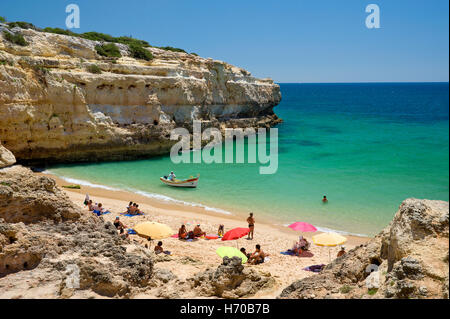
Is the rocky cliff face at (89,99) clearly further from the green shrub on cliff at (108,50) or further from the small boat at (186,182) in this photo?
the small boat at (186,182)

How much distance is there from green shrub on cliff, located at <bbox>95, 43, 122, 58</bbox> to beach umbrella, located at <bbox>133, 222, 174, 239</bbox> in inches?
916

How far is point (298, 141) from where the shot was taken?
41.9 meters

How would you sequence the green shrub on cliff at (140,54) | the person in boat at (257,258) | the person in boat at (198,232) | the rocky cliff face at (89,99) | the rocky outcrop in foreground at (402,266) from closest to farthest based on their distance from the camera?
the rocky outcrop in foreground at (402,266)
the person in boat at (257,258)
the person in boat at (198,232)
the rocky cliff face at (89,99)
the green shrub on cliff at (140,54)

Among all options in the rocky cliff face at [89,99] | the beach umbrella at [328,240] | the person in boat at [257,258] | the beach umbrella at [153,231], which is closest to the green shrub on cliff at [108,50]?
the rocky cliff face at [89,99]

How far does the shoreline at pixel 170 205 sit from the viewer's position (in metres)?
16.2

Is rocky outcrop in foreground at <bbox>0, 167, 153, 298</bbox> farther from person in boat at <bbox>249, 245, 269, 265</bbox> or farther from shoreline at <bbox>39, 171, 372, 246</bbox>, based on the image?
shoreline at <bbox>39, 171, 372, 246</bbox>

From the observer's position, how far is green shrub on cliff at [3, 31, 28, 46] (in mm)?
25125

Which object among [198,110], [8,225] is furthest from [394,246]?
[198,110]

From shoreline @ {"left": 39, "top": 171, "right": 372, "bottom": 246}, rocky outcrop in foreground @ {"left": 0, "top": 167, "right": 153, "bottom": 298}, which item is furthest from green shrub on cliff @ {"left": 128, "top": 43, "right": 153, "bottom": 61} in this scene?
rocky outcrop in foreground @ {"left": 0, "top": 167, "right": 153, "bottom": 298}

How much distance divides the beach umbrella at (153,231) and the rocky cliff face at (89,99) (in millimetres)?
16104

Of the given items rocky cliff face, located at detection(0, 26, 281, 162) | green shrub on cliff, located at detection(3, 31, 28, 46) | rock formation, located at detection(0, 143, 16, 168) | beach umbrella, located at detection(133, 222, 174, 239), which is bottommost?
beach umbrella, located at detection(133, 222, 174, 239)

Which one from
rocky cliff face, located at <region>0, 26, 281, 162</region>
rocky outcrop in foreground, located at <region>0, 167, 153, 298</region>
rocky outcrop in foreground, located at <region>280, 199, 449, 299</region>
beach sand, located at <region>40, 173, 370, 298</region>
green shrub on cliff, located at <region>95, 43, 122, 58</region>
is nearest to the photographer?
rocky outcrop in foreground, located at <region>280, 199, 449, 299</region>

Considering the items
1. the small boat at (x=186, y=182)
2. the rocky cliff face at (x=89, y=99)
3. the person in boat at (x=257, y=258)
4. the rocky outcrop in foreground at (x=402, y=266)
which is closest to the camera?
the rocky outcrop in foreground at (x=402, y=266)
